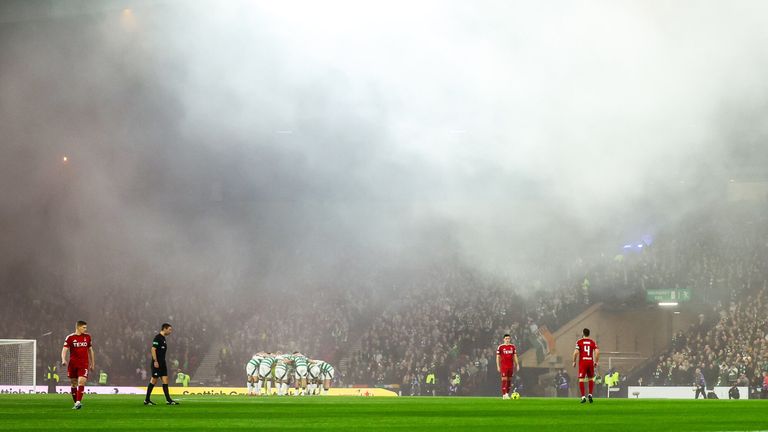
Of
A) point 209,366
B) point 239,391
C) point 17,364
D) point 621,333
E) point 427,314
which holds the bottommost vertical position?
point 239,391

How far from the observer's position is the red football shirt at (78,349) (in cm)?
2053

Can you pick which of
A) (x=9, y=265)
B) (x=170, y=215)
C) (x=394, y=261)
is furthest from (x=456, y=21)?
(x=9, y=265)

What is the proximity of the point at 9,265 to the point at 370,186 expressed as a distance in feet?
56.6

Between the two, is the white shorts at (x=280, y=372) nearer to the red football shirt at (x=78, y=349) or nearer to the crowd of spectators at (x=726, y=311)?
the crowd of spectators at (x=726, y=311)

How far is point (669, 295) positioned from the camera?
127 feet

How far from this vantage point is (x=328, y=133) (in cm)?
3862

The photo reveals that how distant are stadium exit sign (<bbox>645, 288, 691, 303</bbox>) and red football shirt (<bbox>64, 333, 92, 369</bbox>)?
24429mm

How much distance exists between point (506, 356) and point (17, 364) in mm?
19480

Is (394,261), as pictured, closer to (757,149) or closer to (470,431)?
(757,149)

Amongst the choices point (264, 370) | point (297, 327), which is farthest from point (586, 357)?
point (297, 327)

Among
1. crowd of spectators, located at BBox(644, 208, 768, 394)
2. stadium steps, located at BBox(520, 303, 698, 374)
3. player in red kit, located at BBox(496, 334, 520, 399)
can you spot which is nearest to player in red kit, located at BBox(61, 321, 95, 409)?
player in red kit, located at BBox(496, 334, 520, 399)

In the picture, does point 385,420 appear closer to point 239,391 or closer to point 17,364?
point 239,391

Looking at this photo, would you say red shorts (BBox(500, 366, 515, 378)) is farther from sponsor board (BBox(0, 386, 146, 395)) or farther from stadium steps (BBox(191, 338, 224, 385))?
stadium steps (BBox(191, 338, 224, 385))

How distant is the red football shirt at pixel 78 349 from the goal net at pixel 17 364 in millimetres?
17704
